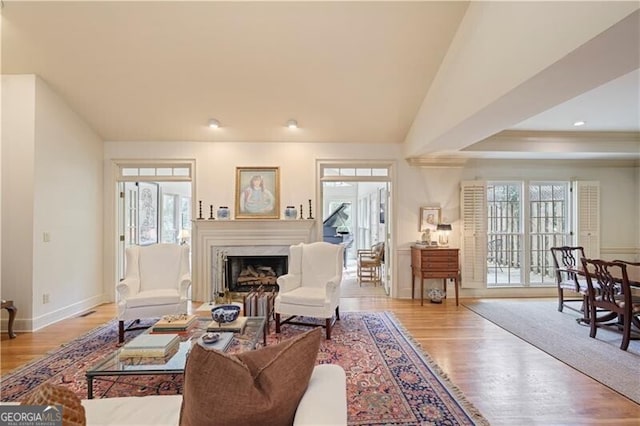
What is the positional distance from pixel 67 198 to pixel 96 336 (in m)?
1.99

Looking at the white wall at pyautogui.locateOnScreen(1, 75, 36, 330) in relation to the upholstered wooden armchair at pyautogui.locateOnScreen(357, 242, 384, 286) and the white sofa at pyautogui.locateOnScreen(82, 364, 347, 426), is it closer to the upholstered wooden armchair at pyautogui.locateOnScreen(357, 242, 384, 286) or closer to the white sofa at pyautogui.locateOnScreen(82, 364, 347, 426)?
the white sofa at pyautogui.locateOnScreen(82, 364, 347, 426)

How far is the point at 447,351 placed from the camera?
3344mm

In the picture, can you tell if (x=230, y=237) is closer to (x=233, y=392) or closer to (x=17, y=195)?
(x=17, y=195)

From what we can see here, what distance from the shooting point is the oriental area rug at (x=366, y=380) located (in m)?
2.28

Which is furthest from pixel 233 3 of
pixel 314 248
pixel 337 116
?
pixel 314 248

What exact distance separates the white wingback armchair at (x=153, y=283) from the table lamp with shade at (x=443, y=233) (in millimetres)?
3702

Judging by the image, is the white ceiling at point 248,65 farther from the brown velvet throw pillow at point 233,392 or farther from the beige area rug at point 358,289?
the brown velvet throw pillow at point 233,392

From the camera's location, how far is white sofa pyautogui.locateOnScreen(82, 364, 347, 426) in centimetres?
101

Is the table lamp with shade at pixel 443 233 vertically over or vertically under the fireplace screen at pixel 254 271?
over

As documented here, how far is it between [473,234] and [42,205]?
6126 millimetres

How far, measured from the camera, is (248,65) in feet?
13.0

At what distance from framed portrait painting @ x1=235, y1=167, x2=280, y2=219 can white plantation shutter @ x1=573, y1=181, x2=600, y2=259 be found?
5.16 meters

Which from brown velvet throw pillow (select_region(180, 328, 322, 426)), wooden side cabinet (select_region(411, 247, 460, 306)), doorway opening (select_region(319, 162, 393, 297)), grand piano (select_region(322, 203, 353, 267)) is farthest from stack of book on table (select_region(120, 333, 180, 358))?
grand piano (select_region(322, 203, 353, 267))

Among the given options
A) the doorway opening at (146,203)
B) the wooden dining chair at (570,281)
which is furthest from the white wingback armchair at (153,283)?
the wooden dining chair at (570,281)
